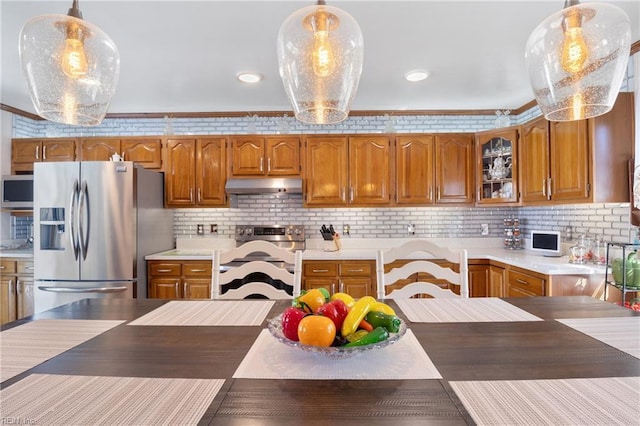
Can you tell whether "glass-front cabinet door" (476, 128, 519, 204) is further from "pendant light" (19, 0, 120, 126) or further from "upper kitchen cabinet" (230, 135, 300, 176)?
"pendant light" (19, 0, 120, 126)

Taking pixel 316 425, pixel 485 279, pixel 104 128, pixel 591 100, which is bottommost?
pixel 485 279

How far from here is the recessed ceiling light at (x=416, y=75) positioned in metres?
2.90

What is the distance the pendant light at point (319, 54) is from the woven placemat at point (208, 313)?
2.62ft

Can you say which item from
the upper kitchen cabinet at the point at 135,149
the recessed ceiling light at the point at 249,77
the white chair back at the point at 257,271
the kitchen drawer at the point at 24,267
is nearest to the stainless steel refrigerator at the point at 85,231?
the kitchen drawer at the point at 24,267

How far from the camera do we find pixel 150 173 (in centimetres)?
340

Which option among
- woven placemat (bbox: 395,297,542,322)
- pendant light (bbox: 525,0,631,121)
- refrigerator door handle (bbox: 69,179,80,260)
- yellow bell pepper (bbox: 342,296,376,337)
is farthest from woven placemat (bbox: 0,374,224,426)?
refrigerator door handle (bbox: 69,179,80,260)

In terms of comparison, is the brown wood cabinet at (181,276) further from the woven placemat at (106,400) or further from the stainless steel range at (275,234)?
the woven placemat at (106,400)

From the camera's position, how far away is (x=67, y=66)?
40.6 inches

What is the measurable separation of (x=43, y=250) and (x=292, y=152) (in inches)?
100.0

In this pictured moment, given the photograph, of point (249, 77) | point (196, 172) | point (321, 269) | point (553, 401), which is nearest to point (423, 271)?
point (553, 401)

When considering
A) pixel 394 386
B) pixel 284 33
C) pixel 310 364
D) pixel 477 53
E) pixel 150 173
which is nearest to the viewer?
pixel 394 386

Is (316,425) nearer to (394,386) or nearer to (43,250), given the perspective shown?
(394,386)

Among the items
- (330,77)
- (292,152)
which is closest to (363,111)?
(292,152)

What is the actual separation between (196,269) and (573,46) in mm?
3206
